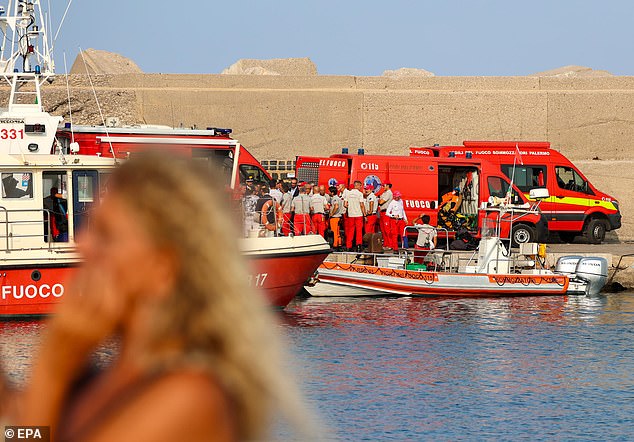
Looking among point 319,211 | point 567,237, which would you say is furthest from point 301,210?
point 567,237

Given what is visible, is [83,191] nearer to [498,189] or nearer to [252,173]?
A: [252,173]

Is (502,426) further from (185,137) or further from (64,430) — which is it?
(185,137)

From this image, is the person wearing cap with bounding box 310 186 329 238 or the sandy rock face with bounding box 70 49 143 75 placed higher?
the sandy rock face with bounding box 70 49 143 75

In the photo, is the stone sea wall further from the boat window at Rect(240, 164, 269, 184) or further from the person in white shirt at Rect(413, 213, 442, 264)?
the person in white shirt at Rect(413, 213, 442, 264)

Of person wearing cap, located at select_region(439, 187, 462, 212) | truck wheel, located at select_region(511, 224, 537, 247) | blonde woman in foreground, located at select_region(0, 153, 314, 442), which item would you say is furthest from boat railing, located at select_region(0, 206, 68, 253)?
blonde woman in foreground, located at select_region(0, 153, 314, 442)

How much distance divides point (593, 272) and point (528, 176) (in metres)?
4.63

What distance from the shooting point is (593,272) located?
22484 millimetres

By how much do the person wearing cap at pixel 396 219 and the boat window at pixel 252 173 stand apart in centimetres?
304

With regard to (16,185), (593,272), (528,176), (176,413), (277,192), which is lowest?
(593,272)

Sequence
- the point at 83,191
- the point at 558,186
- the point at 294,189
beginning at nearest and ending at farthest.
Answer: the point at 83,191, the point at 294,189, the point at 558,186

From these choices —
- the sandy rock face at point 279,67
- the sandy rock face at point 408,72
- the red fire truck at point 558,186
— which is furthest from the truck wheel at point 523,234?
the sandy rock face at point 408,72

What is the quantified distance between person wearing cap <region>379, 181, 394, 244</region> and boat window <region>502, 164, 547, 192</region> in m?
3.84

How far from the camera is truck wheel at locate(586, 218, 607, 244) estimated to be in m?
27.1

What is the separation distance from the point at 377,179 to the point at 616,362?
9.65 metres
